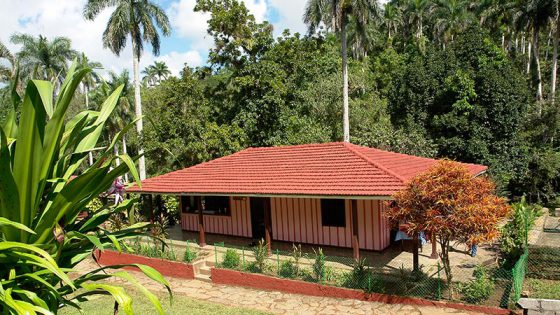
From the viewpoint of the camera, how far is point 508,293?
10.2 metres

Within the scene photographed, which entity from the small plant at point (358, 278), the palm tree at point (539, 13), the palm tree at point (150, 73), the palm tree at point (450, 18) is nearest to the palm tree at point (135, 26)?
the small plant at point (358, 278)

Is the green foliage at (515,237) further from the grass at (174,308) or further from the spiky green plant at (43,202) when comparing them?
the spiky green plant at (43,202)

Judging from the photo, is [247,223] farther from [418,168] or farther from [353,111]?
[353,111]

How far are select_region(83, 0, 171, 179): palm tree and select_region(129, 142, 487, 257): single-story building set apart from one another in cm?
1027

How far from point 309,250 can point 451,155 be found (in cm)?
1388

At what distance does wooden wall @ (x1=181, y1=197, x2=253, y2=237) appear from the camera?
1764 centimetres

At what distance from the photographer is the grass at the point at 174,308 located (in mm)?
11023

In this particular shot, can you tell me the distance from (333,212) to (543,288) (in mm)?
6662

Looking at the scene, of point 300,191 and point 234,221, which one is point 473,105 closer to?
point 300,191

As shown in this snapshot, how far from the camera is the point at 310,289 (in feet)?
38.7

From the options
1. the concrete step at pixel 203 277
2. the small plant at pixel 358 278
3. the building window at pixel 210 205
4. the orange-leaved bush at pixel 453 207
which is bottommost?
the concrete step at pixel 203 277

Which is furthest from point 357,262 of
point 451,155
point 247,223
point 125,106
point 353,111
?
point 125,106

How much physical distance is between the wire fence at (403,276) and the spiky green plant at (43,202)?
862cm

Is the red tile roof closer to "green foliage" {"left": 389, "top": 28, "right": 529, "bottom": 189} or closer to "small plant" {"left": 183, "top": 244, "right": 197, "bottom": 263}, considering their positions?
"small plant" {"left": 183, "top": 244, "right": 197, "bottom": 263}
